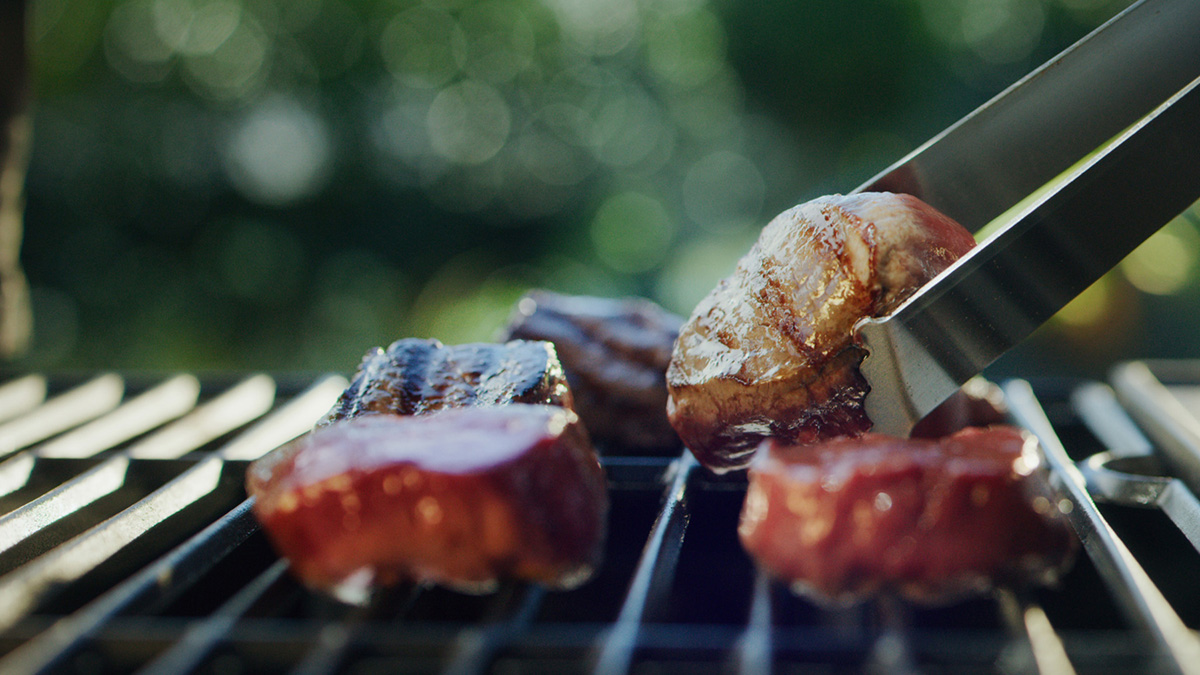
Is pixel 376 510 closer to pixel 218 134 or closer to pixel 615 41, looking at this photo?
pixel 615 41

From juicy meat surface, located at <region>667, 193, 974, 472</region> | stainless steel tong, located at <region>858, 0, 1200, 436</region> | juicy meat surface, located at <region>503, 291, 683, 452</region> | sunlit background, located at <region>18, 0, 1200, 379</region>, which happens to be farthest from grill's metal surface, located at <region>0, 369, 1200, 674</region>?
sunlit background, located at <region>18, 0, 1200, 379</region>

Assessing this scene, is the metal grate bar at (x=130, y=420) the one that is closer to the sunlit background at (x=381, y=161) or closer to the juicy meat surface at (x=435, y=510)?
the juicy meat surface at (x=435, y=510)

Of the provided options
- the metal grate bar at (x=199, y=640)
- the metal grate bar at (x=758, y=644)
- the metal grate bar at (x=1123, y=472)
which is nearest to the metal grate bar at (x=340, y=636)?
the metal grate bar at (x=199, y=640)

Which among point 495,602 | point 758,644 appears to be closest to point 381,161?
point 495,602

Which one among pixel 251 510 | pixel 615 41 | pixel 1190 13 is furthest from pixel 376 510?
pixel 615 41

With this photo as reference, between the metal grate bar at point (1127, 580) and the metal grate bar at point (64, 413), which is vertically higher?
the metal grate bar at point (64, 413)
